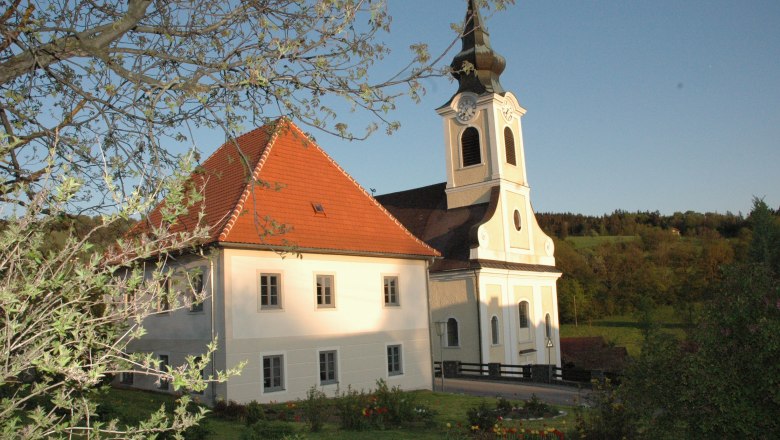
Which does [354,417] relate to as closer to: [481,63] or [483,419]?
[483,419]

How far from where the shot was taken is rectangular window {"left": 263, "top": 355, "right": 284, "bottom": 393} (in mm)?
19453

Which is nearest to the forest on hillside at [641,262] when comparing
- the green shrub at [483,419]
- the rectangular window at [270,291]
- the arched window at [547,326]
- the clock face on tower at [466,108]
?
the arched window at [547,326]

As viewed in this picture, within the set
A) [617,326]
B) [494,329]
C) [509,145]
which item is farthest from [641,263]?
[494,329]

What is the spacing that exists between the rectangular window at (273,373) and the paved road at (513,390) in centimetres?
654

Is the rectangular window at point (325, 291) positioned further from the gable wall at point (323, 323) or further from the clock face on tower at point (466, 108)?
the clock face on tower at point (466, 108)

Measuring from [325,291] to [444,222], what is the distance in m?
16.5

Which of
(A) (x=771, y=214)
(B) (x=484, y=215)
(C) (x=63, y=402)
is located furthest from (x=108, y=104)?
(A) (x=771, y=214)

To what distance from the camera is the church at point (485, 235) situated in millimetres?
33062

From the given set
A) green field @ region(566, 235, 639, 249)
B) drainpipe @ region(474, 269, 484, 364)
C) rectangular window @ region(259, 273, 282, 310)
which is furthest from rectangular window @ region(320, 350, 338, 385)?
green field @ region(566, 235, 639, 249)

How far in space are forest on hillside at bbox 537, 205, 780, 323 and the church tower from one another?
517 inches

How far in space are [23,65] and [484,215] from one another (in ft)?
98.2

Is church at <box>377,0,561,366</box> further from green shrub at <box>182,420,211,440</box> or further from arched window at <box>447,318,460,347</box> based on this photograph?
green shrub at <box>182,420,211,440</box>

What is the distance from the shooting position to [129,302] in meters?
4.34

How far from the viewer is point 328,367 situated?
21.1 meters
